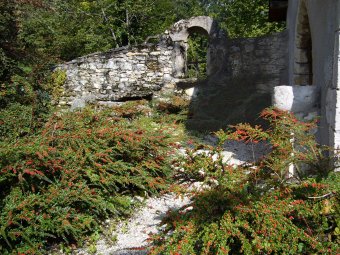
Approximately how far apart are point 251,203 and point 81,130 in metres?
2.46

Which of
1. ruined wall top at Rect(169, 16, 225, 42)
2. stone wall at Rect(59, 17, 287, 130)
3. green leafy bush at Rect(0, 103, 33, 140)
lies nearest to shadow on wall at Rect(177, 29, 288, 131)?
stone wall at Rect(59, 17, 287, 130)

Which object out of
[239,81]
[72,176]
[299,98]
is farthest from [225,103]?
[72,176]

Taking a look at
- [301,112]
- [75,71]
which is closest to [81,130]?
[301,112]

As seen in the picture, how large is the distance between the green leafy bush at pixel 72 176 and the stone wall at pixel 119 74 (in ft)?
14.8

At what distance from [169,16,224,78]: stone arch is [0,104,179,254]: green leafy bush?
477cm

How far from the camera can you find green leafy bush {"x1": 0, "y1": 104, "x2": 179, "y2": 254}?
281cm

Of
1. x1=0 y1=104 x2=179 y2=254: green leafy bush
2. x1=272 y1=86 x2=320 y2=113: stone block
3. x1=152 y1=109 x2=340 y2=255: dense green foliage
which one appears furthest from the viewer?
x1=272 y1=86 x2=320 y2=113: stone block

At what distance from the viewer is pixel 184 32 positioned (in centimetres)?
912

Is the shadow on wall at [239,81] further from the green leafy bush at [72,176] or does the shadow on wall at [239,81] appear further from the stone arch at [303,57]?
the green leafy bush at [72,176]

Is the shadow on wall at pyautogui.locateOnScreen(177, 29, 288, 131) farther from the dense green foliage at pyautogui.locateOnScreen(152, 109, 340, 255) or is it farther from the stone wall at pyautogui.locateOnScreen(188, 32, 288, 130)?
the dense green foliage at pyautogui.locateOnScreen(152, 109, 340, 255)

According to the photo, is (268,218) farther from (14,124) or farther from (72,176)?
(14,124)

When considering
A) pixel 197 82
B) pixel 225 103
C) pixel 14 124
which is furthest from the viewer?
pixel 197 82

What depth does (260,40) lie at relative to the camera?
7.55 m

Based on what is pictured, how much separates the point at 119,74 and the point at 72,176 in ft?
19.7
